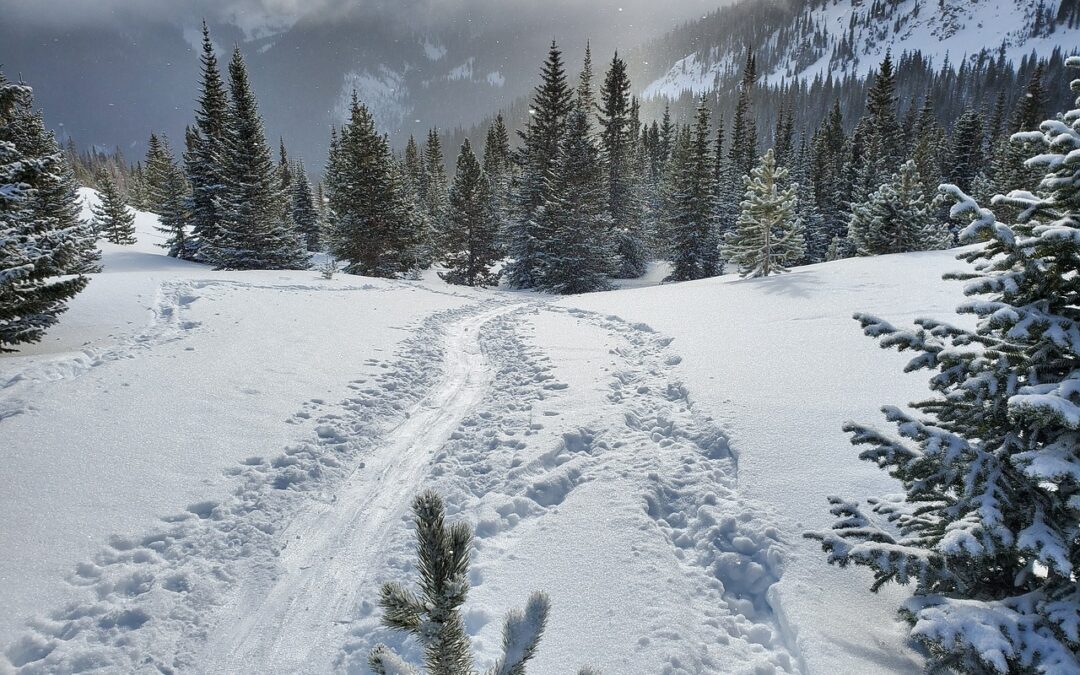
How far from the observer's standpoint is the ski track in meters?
4.03

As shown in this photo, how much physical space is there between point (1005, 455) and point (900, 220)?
2809 cm

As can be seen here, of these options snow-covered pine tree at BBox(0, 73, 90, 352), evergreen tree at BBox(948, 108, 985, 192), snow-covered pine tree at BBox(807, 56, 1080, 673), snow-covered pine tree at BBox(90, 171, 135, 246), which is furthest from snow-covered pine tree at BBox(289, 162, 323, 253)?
evergreen tree at BBox(948, 108, 985, 192)

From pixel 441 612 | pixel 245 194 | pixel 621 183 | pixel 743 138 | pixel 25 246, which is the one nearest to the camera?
pixel 441 612

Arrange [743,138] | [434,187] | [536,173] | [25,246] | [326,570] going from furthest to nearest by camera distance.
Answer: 1. [434,187]
2. [743,138]
3. [536,173]
4. [25,246]
5. [326,570]

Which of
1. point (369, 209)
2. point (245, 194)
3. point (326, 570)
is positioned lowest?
point (326, 570)

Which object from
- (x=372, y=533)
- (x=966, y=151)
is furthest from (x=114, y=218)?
(x=966, y=151)

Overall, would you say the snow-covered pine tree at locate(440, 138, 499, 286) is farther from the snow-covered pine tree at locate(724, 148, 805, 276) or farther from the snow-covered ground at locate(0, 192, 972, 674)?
the snow-covered ground at locate(0, 192, 972, 674)

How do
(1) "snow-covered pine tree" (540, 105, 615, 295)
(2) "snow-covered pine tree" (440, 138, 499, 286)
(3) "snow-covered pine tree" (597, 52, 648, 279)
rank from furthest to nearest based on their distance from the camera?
1. (3) "snow-covered pine tree" (597, 52, 648, 279)
2. (2) "snow-covered pine tree" (440, 138, 499, 286)
3. (1) "snow-covered pine tree" (540, 105, 615, 295)

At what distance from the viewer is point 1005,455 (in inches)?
116

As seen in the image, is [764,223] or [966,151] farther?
[966,151]

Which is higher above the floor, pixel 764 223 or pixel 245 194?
pixel 245 194

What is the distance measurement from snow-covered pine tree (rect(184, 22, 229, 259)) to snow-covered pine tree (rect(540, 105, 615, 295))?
20.5 metres

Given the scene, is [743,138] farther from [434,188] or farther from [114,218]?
[114,218]

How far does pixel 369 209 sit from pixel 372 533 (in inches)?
1204
